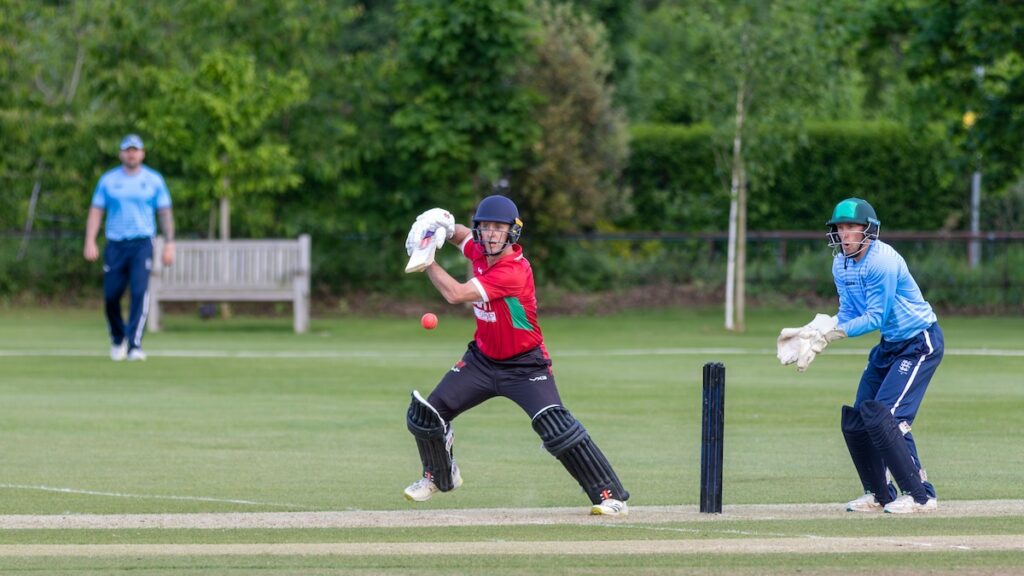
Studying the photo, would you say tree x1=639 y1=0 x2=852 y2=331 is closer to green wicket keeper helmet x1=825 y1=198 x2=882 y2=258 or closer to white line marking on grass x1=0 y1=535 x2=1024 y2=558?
green wicket keeper helmet x1=825 y1=198 x2=882 y2=258

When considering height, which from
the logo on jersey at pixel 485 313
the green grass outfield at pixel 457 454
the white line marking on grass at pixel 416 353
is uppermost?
the logo on jersey at pixel 485 313

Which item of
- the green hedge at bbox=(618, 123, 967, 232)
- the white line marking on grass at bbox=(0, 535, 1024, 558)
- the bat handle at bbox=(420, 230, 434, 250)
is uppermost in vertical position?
the green hedge at bbox=(618, 123, 967, 232)

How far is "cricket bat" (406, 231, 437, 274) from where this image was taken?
809cm

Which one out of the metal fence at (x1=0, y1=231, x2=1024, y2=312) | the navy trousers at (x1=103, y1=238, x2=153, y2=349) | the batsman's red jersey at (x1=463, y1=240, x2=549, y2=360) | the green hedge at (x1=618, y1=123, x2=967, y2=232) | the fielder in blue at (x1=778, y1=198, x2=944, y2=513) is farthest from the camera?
the green hedge at (x1=618, y1=123, x2=967, y2=232)

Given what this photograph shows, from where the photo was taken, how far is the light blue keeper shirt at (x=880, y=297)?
8.63 meters

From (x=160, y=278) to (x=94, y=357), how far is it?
5.54m

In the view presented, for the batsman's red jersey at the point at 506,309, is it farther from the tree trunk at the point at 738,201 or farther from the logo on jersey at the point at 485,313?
the tree trunk at the point at 738,201

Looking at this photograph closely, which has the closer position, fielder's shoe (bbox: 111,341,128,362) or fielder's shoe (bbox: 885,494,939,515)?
fielder's shoe (bbox: 885,494,939,515)

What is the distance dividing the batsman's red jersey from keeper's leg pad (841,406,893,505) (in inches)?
68.5

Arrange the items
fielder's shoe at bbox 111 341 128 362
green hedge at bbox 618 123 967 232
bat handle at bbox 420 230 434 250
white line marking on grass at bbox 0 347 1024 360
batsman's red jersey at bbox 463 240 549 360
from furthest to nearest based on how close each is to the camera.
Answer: green hedge at bbox 618 123 967 232 → white line marking on grass at bbox 0 347 1024 360 → fielder's shoe at bbox 111 341 128 362 → batsman's red jersey at bbox 463 240 549 360 → bat handle at bbox 420 230 434 250

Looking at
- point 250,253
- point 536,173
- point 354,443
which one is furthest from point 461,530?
point 536,173

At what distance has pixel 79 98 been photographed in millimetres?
28703

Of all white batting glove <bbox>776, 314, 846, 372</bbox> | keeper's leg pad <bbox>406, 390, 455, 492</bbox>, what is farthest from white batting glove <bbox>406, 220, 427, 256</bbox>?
white batting glove <bbox>776, 314, 846, 372</bbox>

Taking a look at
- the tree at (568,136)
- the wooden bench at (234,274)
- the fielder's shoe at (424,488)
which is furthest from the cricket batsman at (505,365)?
the tree at (568,136)
